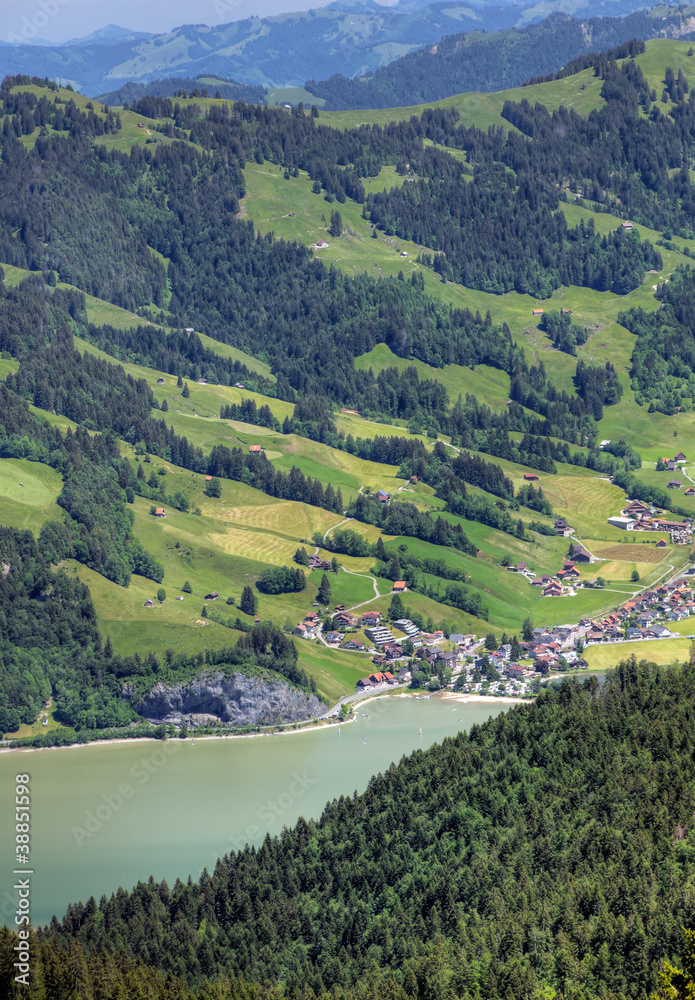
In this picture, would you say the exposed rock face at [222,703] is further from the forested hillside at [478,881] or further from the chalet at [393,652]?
the forested hillside at [478,881]

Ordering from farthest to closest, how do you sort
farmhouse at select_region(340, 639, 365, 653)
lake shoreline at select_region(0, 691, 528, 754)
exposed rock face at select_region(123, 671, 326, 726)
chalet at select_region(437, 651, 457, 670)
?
farmhouse at select_region(340, 639, 365, 653) < chalet at select_region(437, 651, 457, 670) < exposed rock face at select_region(123, 671, 326, 726) < lake shoreline at select_region(0, 691, 528, 754)

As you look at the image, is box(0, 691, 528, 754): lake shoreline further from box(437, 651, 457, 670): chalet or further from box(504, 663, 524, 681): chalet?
box(437, 651, 457, 670): chalet

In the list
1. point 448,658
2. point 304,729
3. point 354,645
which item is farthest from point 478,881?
point 354,645

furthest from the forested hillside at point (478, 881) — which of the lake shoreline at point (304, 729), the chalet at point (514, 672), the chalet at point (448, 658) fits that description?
the chalet at point (448, 658)

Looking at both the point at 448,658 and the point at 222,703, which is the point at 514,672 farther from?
the point at 222,703

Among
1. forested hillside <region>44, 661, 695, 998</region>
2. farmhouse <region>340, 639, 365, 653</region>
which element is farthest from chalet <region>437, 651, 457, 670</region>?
forested hillside <region>44, 661, 695, 998</region>

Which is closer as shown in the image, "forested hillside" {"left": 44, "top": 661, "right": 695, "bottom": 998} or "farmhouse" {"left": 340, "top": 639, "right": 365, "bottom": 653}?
"forested hillside" {"left": 44, "top": 661, "right": 695, "bottom": 998}
